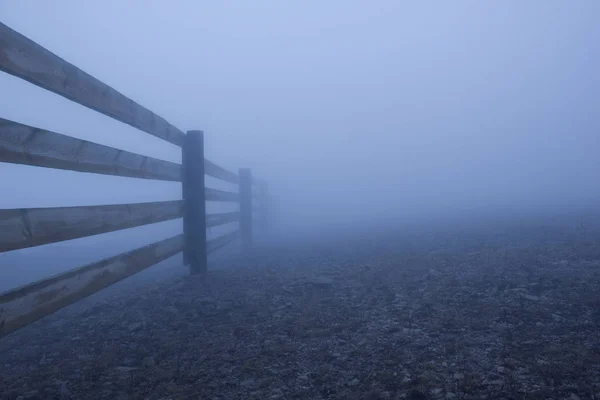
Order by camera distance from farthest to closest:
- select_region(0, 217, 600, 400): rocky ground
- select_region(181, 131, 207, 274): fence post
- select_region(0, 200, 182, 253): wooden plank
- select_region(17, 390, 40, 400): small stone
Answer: select_region(181, 131, 207, 274): fence post < select_region(17, 390, 40, 400): small stone < select_region(0, 217, 600, 400): rocky ground < select_region(0, 200, 182, 253): wooden plank

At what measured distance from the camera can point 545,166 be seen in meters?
50.7

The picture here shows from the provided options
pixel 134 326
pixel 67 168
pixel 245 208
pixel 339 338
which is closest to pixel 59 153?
pixel 67 168

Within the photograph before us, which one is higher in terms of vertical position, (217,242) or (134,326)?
(217,242)

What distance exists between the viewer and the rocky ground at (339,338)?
7.25 feet

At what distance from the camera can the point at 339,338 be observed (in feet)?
9.60

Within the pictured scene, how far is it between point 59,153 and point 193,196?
255 cm

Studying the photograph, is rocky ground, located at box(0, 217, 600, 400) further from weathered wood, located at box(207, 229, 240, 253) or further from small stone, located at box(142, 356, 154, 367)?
weathered wood, located at box(207, 229, 240, 253)

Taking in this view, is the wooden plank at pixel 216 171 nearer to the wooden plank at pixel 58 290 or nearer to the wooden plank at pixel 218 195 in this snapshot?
the wooden plank at pixel 218 195

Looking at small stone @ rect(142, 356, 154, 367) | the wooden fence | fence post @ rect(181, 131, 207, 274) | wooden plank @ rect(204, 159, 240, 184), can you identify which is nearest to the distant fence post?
wooden plank @ rect(204, 159, 240, 184)

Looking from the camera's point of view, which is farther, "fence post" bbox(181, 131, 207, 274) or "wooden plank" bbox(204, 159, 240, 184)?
"wooden plank" bbox(204, 159, 240, 184)

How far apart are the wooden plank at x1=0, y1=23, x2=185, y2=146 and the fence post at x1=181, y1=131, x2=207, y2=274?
1.37m

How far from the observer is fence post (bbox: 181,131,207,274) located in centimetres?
495

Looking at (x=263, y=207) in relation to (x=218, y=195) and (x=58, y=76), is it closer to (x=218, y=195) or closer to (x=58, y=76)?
(x=218, y=195)

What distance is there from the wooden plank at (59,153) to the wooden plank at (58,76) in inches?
10.5
